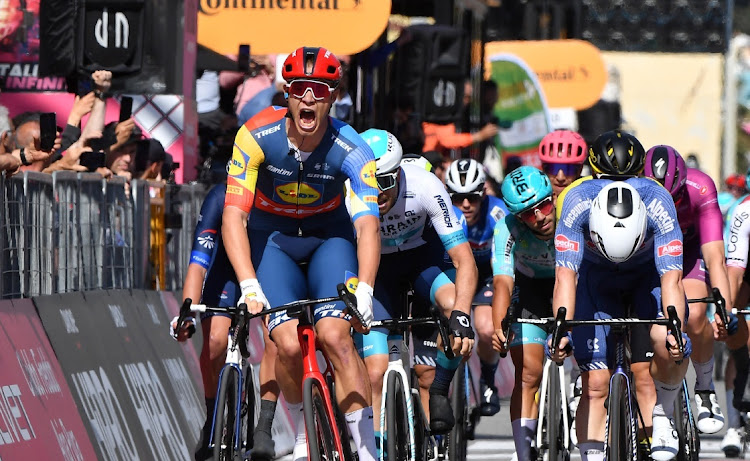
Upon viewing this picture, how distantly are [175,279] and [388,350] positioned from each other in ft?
10.6

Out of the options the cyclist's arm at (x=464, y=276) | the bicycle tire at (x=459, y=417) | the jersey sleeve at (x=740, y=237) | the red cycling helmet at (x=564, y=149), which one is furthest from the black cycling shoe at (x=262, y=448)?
the jersey sleeve at (x=740, y=237)

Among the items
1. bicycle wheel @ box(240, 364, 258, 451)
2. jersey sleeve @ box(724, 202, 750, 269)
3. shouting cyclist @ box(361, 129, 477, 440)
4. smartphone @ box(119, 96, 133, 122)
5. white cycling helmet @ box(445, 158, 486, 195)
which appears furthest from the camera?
white cycling helmet @ box(445, 158, 486, 195)

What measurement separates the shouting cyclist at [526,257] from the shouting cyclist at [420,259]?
1.08ft

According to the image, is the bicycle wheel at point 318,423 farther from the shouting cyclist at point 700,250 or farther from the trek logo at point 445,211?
the shouting cyclist at point 700,250

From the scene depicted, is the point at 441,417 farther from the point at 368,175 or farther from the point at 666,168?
the point at 368,175

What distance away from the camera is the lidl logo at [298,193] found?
8.56m

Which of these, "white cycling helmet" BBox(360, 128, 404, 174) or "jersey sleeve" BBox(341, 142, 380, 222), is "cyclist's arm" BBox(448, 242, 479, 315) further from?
"jersey sleeve" BBox(341, 142, 380, 222)

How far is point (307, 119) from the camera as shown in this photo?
8336 millimetres

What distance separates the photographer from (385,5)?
14039 mm

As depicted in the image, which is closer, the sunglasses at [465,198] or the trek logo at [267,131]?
the trek logo at [267,131]

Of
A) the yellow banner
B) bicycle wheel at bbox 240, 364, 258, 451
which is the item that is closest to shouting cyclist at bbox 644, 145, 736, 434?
bicycle wheel at bbox 240, 364, 258, 451

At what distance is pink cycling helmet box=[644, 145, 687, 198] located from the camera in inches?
424

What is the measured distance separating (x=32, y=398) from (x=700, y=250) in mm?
5430

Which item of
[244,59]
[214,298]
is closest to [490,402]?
[244,59]
